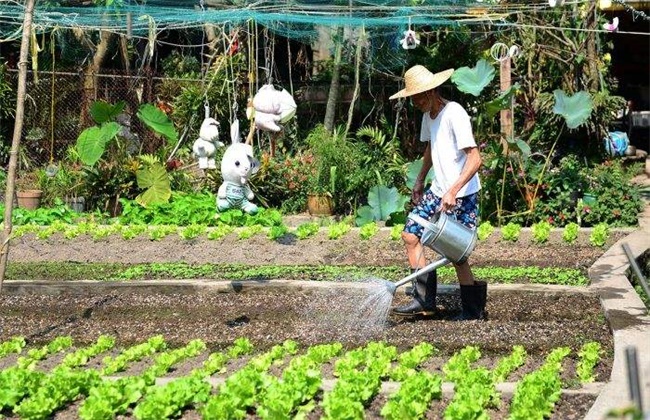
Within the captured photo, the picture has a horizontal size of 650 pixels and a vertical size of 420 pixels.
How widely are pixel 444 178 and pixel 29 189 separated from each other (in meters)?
8.48

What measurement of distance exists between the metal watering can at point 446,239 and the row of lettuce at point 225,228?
11.7ft

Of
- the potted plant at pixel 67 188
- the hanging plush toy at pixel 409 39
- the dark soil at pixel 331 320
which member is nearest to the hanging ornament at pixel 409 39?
the hanging plush toy at pixel 409 39

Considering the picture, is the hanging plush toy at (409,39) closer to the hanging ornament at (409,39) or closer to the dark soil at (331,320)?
the hanging ornament at (409,39)

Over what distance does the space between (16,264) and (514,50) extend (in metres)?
6.35

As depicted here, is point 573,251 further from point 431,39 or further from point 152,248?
point 431,39

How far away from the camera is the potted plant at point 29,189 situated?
13.7 metres

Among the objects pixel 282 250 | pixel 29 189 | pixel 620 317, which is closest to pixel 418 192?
pixel 620 317

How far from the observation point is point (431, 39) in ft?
51.7

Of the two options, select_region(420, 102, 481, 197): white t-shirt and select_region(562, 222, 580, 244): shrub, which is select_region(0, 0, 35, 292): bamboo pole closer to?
select_region(420, 102, 481, 197): white t-shirt

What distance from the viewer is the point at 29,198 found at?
→ 538 inches

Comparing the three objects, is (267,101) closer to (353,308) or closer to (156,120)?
(156,120)

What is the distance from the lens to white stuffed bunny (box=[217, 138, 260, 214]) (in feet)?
40.2

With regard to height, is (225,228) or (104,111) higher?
(104,111)

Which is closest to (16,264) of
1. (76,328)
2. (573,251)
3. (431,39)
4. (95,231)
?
(95,231)
